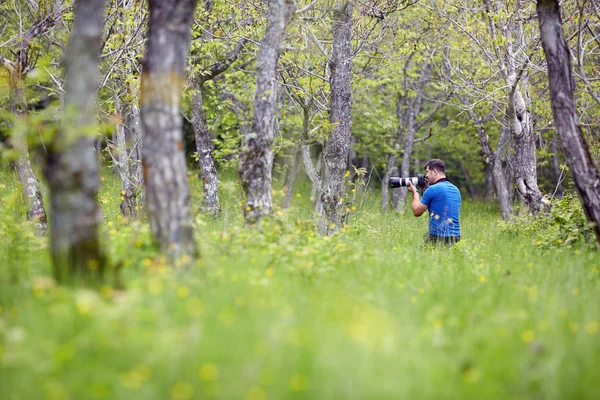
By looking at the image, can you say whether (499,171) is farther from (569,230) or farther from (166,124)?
(166,124)

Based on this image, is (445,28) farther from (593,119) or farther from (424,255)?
(424,255)

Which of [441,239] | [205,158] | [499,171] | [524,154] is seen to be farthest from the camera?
[499,171]

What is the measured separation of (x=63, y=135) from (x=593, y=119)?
1461 cm

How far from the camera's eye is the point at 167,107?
4.01 meters

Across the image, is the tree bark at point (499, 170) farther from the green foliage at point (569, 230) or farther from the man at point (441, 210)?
the man at point (441, 210)

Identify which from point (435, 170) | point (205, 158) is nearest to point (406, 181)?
point (435, 170)

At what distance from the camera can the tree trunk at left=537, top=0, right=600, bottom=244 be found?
542cm

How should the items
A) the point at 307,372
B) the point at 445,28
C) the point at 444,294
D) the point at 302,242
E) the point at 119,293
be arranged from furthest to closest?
1. the point at 445,28
2. the point at 302,242
3. the point at 444,294
4. the point at 119,293
5. the point at 307,372

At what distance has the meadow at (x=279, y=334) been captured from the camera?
8.72 feet

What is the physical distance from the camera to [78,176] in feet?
11.7

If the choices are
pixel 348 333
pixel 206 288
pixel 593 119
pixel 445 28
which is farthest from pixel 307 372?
pixel 593 119

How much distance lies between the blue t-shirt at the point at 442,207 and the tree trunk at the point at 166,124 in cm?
482

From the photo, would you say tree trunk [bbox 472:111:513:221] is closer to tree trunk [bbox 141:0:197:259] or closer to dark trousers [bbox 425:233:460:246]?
dark trousers [bbox 425:233:460:246]

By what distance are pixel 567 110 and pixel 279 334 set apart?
4.17 meters
